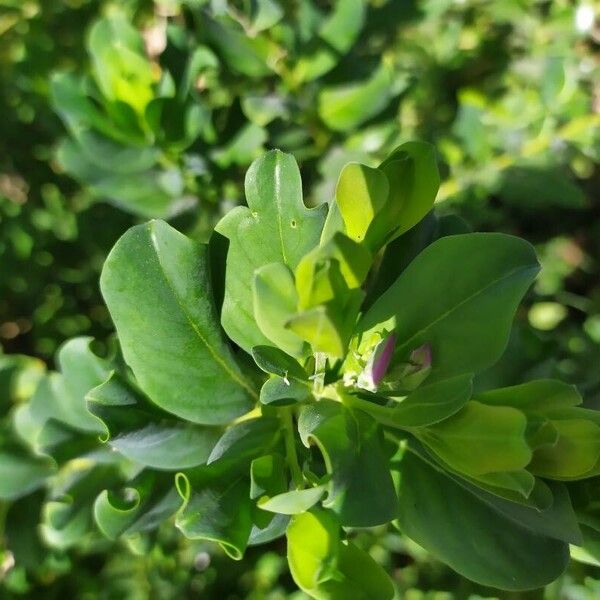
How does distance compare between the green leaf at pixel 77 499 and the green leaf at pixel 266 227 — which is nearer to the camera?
the green leaf at pixel 266 227

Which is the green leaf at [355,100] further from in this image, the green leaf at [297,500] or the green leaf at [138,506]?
the green leaf at [297,500]

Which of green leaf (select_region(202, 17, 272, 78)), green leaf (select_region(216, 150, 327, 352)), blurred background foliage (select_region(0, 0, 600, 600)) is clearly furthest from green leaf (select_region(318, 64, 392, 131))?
green leaf (select_region(216, 150, 327, 352))

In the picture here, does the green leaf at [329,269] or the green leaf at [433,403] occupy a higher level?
the green leaf at [329,269]

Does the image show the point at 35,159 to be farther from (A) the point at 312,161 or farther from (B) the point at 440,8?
(B) the point at 440,8

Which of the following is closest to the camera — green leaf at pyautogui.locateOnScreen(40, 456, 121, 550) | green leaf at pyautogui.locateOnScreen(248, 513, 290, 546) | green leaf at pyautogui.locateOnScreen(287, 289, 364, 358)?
green leaf at pyautogui.locateOnScreen(287, 289, 364, 358)

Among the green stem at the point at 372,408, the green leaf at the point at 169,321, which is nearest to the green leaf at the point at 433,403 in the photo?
the green stem at the point at 372,408

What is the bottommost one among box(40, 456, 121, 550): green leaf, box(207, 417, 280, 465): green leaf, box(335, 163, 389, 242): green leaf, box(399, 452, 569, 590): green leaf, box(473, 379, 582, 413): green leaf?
box(40, 456, 121, 550): green leaf

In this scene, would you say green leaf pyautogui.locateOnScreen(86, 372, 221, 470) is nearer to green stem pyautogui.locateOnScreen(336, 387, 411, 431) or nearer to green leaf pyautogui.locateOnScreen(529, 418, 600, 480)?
green stem pyautogui.locateOnScreen(336, 387, 411, 431)
